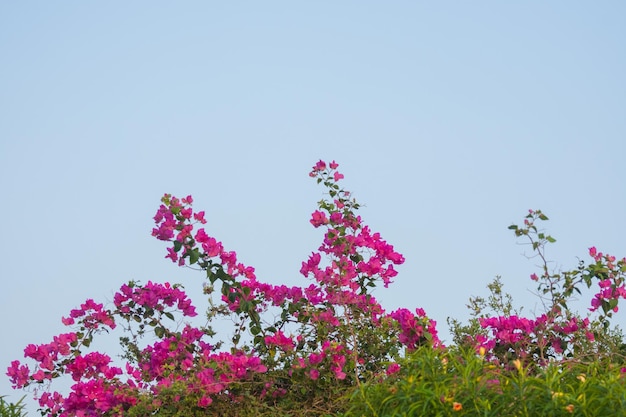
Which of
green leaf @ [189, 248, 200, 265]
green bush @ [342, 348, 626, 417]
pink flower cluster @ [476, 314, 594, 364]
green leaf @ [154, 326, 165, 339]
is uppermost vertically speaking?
green leaf @ [189, 248, 200, 265]

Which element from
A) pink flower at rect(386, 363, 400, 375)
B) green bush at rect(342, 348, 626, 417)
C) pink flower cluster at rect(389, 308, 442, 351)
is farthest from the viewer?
pink flower cluster at rect(389, 308, 442, 351)

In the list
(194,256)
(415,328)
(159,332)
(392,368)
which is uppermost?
(194,256)

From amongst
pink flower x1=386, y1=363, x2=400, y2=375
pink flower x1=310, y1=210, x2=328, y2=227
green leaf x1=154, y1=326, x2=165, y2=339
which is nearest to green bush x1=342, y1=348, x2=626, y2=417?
pink flower x1=386, y1=363, x2=400, y2=375

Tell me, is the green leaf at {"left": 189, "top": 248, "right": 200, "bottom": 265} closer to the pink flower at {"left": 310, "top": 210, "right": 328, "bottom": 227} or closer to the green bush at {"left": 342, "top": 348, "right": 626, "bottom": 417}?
the pink flower at {"left": 310, "top": 210, "right": 328, "bottom": 227}

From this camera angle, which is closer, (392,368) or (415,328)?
(392,368)

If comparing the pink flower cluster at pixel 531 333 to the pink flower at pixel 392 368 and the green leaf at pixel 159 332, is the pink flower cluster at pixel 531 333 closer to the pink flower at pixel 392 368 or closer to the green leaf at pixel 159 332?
the pink flower at pixel 392 368

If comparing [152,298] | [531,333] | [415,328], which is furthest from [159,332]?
[531,333]

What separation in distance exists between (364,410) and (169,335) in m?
2.94

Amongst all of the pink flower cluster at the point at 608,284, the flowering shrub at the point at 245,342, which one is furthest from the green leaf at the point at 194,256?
the pink flower cluster at the point at 608,284

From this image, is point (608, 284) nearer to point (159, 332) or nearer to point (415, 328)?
point (415, 328)

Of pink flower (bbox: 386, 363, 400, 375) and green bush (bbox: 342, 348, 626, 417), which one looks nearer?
green bush (bbox: 342, 348, 626, 417)

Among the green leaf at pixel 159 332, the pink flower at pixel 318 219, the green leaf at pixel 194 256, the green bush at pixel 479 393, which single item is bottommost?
the green bush at pixel 479 393

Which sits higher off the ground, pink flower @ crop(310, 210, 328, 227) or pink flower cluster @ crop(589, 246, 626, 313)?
pink flower @ crop(310, 210, 328, 227)

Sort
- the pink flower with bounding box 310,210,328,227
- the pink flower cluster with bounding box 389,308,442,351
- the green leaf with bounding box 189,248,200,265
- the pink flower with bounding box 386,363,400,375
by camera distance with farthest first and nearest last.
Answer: the pink flower with bounding box 310,210,328,227 → the green leaf with bounding box 189,248,200,265 → the pink flower cluster with bounding box 389,308,442,351 → the pink flower with bounding box 386,363,400,375
